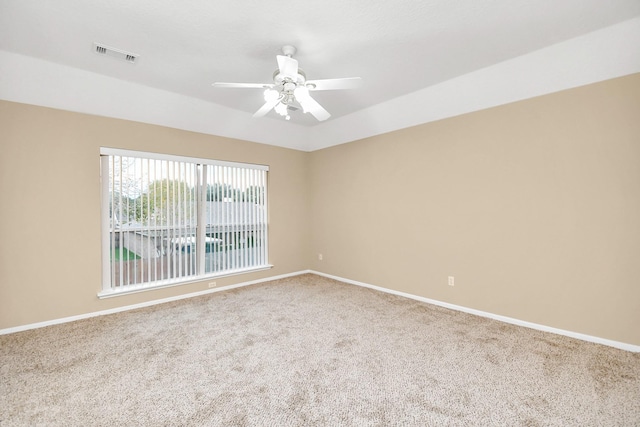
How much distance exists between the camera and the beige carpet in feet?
5.62

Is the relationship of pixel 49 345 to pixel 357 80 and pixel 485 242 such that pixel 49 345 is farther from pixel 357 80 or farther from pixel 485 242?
pixel 485 242

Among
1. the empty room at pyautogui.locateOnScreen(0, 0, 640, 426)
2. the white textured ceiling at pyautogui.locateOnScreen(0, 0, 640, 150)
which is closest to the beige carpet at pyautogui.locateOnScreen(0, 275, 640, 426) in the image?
the empty room at pyautogui.locateOnScreen(0, 0, 640, 426)

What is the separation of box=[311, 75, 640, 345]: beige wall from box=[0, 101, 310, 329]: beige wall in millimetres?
Result: 3376

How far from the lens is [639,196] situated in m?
2.38

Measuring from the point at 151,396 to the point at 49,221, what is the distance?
2493 mm

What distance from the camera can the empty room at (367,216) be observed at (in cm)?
199

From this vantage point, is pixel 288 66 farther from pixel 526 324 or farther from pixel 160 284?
pixel 526 324

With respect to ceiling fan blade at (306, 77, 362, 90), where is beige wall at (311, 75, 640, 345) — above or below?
below

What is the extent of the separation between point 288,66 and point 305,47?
1.79ft

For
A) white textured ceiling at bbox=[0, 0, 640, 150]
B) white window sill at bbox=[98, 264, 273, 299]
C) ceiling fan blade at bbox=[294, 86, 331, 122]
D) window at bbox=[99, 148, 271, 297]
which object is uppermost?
white textured ceiling at bbox=[0, 0, 640, 150]

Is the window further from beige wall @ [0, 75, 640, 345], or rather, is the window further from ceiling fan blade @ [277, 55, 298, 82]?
ceiling fan blade @ [277, 55, 298, 82]

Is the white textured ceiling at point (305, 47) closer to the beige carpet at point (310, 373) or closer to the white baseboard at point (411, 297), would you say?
the white baseboard at point (411, 297)

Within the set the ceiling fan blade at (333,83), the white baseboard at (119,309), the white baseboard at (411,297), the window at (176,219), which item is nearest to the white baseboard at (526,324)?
the white baseboard at (411,297)

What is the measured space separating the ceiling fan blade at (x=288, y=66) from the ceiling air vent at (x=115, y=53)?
163 cm
